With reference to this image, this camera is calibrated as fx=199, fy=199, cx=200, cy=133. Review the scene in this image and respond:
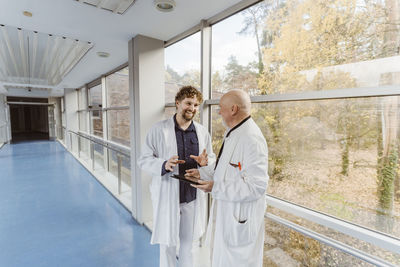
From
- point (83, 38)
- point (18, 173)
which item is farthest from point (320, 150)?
point (18, 173)

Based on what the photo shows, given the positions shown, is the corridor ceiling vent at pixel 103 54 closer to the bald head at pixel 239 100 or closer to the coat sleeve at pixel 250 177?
the bald head at pixel 239 100

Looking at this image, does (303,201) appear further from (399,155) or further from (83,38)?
(83,38)

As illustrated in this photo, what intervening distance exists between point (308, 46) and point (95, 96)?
20.4 ft

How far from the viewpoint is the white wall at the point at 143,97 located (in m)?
2.67

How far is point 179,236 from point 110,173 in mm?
3914

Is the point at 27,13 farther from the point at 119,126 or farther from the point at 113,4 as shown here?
the point at 119,126

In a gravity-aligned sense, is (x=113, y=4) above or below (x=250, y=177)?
above

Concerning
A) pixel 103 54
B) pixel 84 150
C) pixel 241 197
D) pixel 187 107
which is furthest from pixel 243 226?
pixel 84 150

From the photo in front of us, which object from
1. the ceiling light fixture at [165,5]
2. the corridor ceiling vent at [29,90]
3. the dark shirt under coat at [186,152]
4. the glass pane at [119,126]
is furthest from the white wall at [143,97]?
the corridor ceiling vent at [29,90]

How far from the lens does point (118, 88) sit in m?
4.78

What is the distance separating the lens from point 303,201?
1542 millimetres

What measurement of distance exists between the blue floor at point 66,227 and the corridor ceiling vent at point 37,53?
2546 millimetres

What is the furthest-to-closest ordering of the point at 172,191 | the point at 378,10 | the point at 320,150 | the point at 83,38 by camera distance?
1. the point at 83,38
2. the point at 172,191
3. the point at 320,150
4. the point at 378,10

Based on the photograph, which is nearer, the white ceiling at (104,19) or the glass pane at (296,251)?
the glass pane at (296,251)
